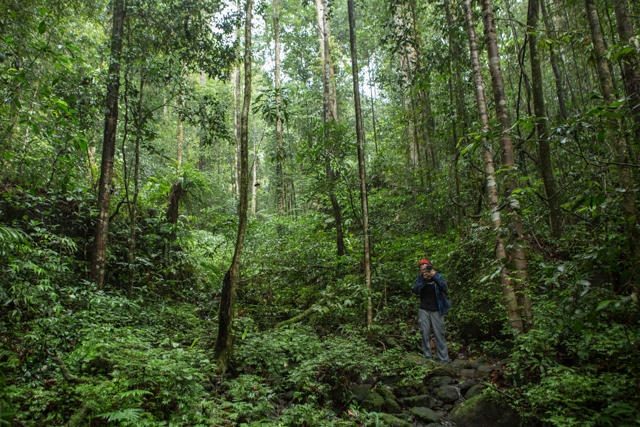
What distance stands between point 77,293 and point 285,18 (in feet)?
68.6

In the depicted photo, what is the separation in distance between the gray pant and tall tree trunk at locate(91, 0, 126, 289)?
21.3ft

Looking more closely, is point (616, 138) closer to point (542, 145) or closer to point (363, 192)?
point (542, 145)

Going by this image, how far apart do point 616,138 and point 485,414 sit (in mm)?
3436

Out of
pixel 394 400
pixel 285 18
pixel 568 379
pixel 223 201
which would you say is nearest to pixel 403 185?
pixel 394 400

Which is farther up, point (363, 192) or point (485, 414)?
point (363, 192)

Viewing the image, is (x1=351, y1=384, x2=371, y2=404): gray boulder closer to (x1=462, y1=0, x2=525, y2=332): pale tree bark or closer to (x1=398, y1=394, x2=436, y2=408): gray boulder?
(x1=398, y1=394, x2=436, y2=408): gray boulder

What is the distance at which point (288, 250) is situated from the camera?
384 inches

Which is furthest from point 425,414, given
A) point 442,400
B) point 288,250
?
point 288,250

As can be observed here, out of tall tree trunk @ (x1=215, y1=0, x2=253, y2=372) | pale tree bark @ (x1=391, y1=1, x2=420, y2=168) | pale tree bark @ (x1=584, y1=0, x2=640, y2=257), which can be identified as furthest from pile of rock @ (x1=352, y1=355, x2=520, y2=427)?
pale tree bark @ (x1=391, y1=1, x2=420, y2=168)

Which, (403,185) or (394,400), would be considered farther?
(403,185)

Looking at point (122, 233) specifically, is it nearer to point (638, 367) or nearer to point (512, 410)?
point (512, 410)

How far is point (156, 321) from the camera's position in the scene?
6684mm

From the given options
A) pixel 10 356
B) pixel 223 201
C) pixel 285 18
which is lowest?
pixel 10 356

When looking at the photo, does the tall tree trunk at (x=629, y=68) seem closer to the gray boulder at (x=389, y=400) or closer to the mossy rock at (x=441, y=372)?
the mossy rock at (x=441, y=372)
